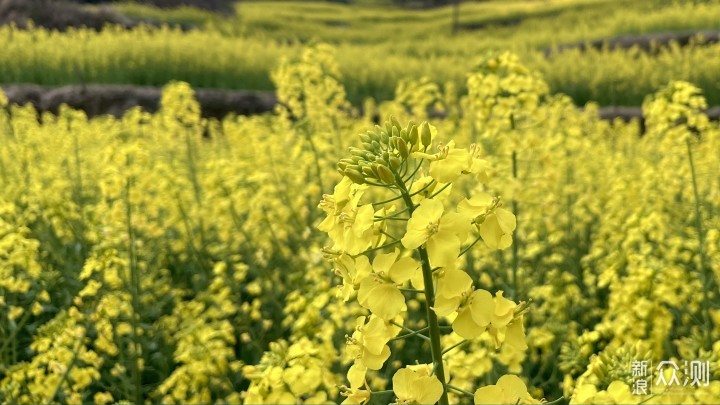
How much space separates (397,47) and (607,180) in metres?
14.7

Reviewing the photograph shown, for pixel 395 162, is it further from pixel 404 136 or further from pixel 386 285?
pixel 386 285

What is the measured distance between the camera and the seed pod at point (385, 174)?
46.7 inches

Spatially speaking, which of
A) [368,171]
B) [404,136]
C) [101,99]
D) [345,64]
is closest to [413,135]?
[404,136]

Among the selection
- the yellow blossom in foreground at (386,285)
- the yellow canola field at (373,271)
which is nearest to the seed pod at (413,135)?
the yellow canola field at (373,271)

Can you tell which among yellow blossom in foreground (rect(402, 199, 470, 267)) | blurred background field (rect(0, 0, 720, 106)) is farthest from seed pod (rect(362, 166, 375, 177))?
blurred background field (rect(0, 0, 720, 106))

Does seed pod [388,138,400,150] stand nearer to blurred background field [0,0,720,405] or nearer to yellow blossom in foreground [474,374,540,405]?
blurred background field [0,0,720,405]

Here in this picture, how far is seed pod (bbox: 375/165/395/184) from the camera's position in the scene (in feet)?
3.89

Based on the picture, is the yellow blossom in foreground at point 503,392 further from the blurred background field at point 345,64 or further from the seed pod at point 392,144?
the blurred background field at point 345,64

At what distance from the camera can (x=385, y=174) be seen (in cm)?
119

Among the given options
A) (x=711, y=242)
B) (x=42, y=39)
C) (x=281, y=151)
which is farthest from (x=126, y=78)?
(x=711, y=242)

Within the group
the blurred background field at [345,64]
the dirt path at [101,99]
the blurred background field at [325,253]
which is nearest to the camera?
the blurred background field at [325,253]

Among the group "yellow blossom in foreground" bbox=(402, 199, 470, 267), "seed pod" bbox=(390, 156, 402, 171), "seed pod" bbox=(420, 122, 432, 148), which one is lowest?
"yellow blossom in foreground" bbox=(402, 199, 470, 267)

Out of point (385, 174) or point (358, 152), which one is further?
point (358, 152)

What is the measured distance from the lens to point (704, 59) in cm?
1106
